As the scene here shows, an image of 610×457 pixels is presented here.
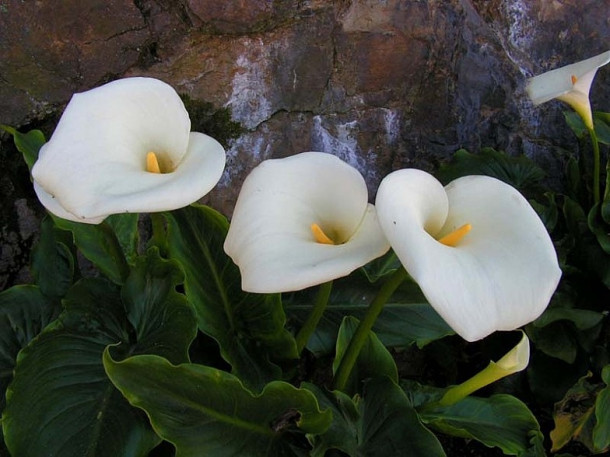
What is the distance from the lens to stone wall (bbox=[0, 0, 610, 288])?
1640 millimetres

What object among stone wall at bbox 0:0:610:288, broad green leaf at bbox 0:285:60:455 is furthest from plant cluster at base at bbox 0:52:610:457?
stone wall at bbox 0:0:610:288

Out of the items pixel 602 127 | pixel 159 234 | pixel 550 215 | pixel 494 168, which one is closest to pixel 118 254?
pixel 159 234

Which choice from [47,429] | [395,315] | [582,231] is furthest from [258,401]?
[582,231]

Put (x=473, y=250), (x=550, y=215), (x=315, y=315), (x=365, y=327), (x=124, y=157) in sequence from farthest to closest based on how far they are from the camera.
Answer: (x=550, y=215) → (x=315, y=315) → (x=365, y=327) → (x=124, y=157) → (x=473, y=250)

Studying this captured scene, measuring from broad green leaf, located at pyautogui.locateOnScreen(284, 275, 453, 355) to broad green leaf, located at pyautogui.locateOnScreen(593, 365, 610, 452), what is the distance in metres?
0.40

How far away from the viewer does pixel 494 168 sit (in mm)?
1993

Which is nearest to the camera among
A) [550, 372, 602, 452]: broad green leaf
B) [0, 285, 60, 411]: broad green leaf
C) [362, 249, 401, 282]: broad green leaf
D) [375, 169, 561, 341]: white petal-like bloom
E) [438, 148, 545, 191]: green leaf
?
[375, 169, 561, 341]: white petal-like bloom

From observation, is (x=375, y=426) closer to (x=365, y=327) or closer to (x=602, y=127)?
(x=365, y=327)

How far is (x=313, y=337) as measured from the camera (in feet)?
5.18

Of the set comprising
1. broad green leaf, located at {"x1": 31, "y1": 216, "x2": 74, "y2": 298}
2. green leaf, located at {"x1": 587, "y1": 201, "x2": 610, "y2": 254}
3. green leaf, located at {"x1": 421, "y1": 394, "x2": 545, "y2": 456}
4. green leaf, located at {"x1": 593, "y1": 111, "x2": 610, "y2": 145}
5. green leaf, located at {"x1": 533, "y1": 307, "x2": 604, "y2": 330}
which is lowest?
green leaf, located at {"x1": 421, "y1": 394, "x2": 545, "y2": 456}

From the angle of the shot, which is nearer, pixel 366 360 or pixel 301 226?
pixel 301 226

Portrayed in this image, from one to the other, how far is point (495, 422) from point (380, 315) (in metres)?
0.35

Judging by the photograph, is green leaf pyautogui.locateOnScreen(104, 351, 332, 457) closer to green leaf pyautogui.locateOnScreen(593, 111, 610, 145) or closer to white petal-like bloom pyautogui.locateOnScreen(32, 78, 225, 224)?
white petal-like bloom pyautogui.locateOnScreen(32, 78, 225, 224)

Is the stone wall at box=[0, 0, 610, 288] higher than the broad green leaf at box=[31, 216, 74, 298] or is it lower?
higher
